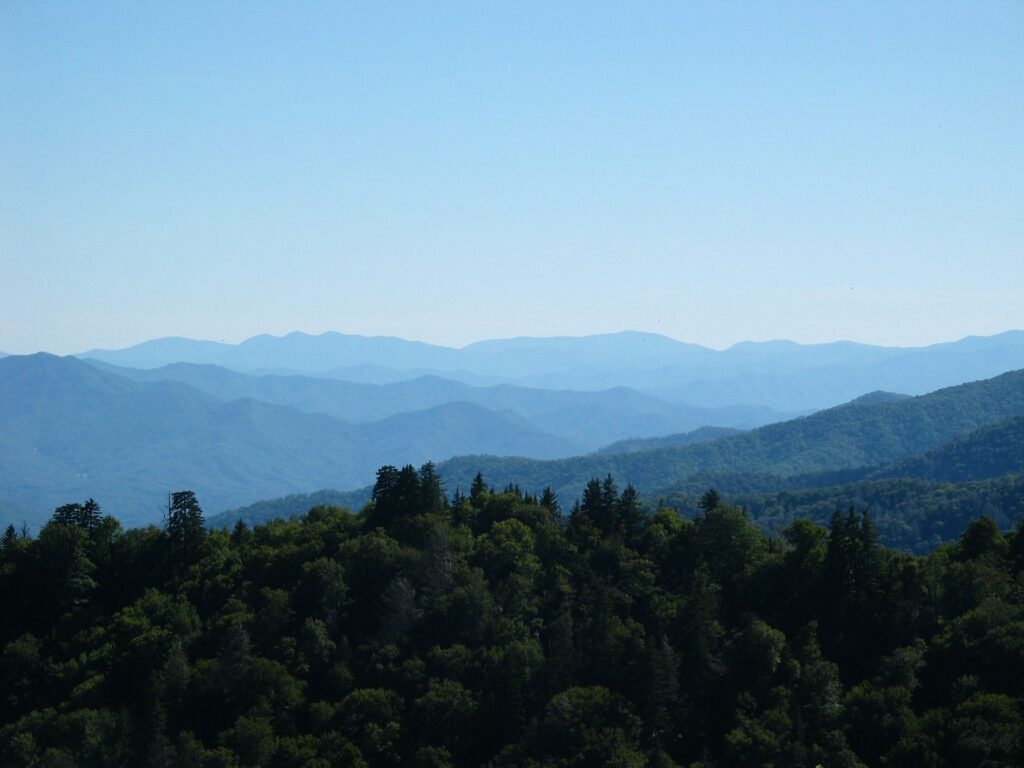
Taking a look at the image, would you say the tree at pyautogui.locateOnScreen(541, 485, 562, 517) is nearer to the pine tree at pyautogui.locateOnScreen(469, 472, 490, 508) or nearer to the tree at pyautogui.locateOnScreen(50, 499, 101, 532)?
the pine tree at pyautogui.locateOnScreen(469, 472, 490, 508)

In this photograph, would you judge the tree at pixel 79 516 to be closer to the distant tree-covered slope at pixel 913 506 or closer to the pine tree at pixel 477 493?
the pine tree at pixel 477 493

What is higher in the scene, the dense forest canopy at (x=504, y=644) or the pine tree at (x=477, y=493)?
the pine tree at (x=477, y=493)

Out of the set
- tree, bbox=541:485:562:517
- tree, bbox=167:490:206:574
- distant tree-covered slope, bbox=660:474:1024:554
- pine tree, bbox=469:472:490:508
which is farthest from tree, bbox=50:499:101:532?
distant tree-covered slope, bbox=660:474:1024:554

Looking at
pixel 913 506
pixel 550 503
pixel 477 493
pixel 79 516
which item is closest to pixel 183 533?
pixel 79 516

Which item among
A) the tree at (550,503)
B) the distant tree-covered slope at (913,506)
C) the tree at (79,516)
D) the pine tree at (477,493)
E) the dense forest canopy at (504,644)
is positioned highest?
the tree at (79,516)

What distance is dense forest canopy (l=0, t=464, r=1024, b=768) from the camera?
45281 millimetres

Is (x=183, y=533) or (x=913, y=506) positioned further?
(x=913, y=506)

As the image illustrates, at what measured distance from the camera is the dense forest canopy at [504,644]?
45.3m

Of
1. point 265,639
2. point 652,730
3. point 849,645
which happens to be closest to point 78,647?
point 265,639

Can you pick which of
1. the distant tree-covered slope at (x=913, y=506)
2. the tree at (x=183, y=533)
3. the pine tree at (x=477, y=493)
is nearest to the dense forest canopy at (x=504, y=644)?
the tree at (x=183, y=533)

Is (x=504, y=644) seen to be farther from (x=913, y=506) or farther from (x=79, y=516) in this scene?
(x=913, y=506)

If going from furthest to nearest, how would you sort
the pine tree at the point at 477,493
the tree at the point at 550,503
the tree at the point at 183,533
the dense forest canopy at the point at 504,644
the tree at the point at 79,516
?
the tree at the point at 550,503 → the pine tree at the point at 477,493 → the tree at the point at 79,516 → the tree at the point at 183,533 → the dense forest canopy at the point at 504,644

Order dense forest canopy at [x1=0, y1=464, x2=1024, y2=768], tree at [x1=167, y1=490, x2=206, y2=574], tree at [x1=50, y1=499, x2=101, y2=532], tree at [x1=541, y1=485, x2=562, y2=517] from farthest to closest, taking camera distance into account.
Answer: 1. tree at [x1=541, y1=485, x2=562, y2=517]
2. tree at [x1=50, y1=499, x2=101, y2=532]
3. tree at [x1=167, y1=490, x2=206, y2=574]
4. dense forest canopy at [x1=0, y1=464, x2=1024, y2=768]

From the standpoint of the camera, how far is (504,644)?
53.0 m
